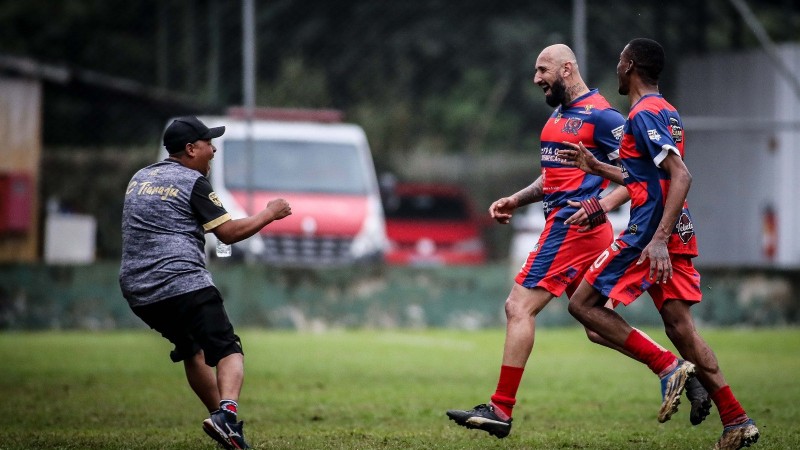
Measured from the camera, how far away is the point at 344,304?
57.3 ft

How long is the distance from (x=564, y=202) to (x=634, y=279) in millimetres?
790

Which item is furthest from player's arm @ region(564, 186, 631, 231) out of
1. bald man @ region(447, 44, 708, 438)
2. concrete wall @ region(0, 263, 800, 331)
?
concrete wall @ region(0, 263, 800, 331)

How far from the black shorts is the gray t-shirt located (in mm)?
46

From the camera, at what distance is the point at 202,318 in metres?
7.33

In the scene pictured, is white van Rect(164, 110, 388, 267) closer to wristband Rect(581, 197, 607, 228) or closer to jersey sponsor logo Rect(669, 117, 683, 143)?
wristband Rect(581, 197, 607, 228)

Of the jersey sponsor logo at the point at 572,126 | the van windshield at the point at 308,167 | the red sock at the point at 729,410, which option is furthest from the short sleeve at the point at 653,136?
the van windshield at the point at 308,167

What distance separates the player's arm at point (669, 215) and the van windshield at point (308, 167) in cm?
1223

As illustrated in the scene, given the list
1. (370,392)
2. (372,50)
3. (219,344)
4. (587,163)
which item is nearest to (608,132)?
(587,163)

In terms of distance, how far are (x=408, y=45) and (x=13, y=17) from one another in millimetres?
9042

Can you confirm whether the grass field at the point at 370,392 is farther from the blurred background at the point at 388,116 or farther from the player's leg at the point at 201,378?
the blurred background at the point at 388,116

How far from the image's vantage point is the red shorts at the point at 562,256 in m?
7.93

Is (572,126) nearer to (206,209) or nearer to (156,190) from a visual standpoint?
(206,209)

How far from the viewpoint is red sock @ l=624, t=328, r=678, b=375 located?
7.38 meters

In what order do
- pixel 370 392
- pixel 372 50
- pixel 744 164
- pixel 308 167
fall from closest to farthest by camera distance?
1. pixel 370 392
2. pixel 308 167
3. pixel 744 164
4. pixel 372 50
